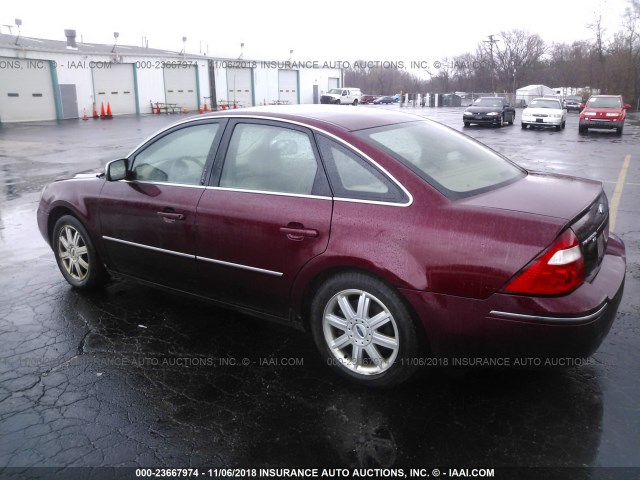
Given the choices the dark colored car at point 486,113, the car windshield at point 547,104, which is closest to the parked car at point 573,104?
the car windshield at point 547,104

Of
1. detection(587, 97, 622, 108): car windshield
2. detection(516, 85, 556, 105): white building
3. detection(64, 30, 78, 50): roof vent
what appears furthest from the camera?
detection(516, 85, 556, 105): white building

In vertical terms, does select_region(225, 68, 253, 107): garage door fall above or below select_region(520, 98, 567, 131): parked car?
above

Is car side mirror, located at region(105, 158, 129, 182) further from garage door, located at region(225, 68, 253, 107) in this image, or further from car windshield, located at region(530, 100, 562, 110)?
garage door, located at region(225, 68, 253, 107)

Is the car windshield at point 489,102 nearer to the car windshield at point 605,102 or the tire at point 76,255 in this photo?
the car windshield at point 605,102

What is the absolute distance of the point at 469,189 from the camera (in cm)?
322

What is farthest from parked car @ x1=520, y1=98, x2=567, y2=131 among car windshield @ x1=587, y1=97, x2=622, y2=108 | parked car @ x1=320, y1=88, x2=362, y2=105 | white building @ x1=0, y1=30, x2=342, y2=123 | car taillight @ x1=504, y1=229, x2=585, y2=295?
white building @ x1=0, y1=30, x2=342, y2=123

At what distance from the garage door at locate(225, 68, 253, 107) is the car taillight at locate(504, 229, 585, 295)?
140 feet

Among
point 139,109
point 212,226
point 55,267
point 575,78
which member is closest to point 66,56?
point 139,109

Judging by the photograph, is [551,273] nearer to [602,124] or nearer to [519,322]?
[519,322]

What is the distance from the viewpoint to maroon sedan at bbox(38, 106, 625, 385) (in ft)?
9.07

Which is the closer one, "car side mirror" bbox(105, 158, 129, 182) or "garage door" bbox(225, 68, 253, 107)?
"car side mirror" bbox(105, 158, 129, 182)

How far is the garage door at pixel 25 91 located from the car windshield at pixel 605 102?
91.3 ft

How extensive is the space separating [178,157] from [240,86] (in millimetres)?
42791

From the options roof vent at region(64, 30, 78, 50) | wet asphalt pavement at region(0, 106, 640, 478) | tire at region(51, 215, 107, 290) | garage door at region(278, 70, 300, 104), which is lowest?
wet asphalt pavement at region(0, 106, 640, 478)
